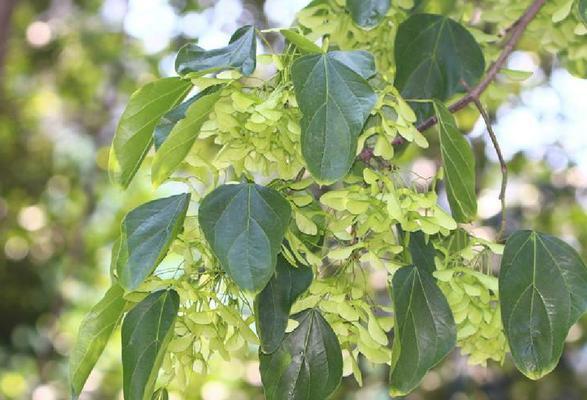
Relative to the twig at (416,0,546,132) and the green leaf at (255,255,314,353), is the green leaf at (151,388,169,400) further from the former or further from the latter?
the twig at (416,0,546,132)

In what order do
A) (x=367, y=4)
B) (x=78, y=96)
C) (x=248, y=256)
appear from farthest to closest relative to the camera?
(x=78, y=96) < (x=367, y=4) < (x=248, y=256)

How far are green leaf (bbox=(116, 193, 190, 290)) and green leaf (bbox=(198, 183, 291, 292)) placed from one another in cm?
4

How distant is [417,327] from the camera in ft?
2.60

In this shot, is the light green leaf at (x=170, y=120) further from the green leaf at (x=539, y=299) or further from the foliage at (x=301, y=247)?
the green leaf at (x=539, y=299)

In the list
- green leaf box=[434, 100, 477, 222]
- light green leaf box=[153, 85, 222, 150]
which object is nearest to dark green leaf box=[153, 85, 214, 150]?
light green leaf box=[153, 85, 222, 150]

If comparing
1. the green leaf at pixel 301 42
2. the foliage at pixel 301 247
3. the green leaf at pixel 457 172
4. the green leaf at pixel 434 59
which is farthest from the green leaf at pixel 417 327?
the green leaf at pixel 434 59

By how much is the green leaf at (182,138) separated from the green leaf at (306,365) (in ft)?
0.60

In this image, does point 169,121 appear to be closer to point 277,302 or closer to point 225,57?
point 225,57

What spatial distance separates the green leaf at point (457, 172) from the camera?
0.87 meters

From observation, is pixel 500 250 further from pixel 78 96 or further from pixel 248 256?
pixel 78 96

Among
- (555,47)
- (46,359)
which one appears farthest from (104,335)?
(46,359)

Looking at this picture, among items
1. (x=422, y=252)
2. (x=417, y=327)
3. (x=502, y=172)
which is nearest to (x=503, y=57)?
(x=502, y=172)

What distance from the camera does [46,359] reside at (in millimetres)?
3184

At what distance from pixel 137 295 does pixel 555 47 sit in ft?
2.26
